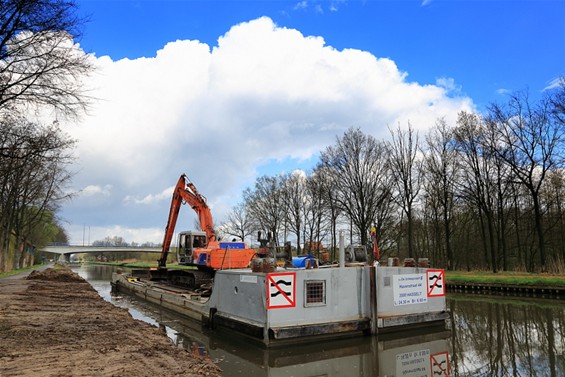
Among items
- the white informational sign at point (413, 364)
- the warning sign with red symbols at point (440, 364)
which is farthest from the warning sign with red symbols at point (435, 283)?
the warning sign with red symbols at point (440, 364)

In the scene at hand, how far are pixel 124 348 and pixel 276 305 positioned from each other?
350 cm

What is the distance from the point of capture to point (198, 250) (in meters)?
19.6

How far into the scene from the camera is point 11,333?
912 cm

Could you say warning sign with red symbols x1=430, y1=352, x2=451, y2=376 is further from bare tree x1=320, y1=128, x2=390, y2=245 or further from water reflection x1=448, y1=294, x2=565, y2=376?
bare tree x1=320, y1=128, x2=390, y2=245

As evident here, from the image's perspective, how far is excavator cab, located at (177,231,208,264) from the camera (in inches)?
822

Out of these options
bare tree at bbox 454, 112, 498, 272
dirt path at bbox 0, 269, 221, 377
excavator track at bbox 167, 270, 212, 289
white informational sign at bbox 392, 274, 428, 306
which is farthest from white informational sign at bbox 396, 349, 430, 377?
bare tree at bbox 454, 112, 498, 272

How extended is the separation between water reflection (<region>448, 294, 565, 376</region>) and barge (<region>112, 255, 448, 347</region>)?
59.4 inches

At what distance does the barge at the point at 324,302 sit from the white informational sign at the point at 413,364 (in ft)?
5.56

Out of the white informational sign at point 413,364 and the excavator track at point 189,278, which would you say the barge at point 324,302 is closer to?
the white informational sign at point 413,364

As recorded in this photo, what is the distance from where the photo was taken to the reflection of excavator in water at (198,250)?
17.8m

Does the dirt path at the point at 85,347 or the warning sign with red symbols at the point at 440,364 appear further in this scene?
the warning sign with red symbols at the point at 440,364

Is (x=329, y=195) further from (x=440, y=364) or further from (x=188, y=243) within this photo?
(x=440, y=364)

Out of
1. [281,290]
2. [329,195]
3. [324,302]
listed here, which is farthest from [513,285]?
[329,195]

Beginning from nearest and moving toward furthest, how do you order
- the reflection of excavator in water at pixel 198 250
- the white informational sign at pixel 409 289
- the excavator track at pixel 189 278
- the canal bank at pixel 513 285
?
the white informational sign at pixel 409 289 → the reflection of excavator in water at pixel 198 250 → the excavator track at pixel 189 278 → the canal bank at pixel 513 285
